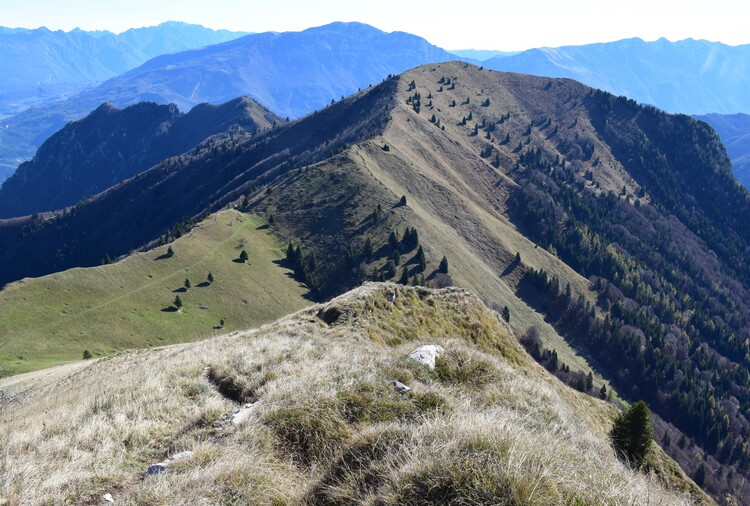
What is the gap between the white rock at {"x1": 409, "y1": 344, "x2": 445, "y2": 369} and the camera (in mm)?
17200

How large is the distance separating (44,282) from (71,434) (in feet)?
250

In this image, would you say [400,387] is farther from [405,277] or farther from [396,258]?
[396,258]

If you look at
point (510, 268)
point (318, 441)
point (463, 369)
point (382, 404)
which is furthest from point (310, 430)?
point (510, 268)

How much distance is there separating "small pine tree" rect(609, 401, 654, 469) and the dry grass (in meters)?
3.76

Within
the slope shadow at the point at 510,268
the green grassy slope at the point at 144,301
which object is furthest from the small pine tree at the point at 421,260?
the slope shadow at the point at 510,268

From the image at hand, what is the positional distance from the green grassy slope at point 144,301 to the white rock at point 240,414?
51062 mm

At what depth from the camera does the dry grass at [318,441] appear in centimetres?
794

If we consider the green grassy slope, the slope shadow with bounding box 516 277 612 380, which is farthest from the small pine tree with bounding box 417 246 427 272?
the slope shadow with bounding box 516 277 612 380

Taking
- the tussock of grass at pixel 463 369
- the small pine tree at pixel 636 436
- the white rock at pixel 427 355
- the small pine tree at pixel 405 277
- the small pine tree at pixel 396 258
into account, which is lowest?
the small pine tree at pixel 405 277

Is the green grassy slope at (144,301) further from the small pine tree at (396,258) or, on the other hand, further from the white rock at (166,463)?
the white rock at (166,463)

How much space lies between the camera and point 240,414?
12242 millimetres

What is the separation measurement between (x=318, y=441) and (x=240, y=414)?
2683 millimetres

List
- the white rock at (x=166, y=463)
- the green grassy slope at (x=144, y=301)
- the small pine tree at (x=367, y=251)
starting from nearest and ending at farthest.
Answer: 1. the white rock at (x=166, y=463)
2. the green grassy slope at (x=144, y=301)
3. the small pine tree at (x=367, y=251)

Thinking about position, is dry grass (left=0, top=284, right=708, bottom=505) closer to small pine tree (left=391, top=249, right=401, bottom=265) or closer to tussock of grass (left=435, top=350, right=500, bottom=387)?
tussock of grass (left=435, top=350, right=500, bottom=387)
